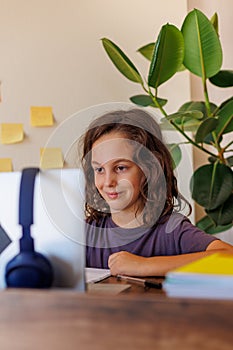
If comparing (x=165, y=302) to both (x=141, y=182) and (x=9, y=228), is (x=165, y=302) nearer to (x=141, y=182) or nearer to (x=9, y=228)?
(x=9, y=228)

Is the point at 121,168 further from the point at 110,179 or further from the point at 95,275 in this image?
the point at 95,275

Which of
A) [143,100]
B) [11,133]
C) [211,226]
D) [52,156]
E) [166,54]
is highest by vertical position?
[166,54]

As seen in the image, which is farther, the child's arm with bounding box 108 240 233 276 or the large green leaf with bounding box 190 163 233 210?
the large green leaf with bounding box 190 163 233 210

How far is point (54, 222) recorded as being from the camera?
699 mm

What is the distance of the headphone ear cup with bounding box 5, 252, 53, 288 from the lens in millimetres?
627

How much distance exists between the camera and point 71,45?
8.32ft

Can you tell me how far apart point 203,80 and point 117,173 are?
2.85 feet

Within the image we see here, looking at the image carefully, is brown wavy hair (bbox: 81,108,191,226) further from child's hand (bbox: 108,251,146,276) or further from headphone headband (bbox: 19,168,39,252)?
headphone headband (bbox: 19,168,39,252)

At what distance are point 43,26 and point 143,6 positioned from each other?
19.8 inches

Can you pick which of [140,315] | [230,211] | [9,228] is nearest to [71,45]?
[230,211]

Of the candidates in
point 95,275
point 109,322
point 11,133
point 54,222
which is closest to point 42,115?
point 11,133

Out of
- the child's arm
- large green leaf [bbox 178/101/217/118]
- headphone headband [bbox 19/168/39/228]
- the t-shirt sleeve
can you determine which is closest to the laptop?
headphone headband [bbox 19/168/39/228]

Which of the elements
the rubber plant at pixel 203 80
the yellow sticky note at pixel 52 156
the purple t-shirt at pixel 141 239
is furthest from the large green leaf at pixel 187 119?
the purple t-shirt at pixel 141 239

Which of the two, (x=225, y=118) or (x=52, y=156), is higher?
(x=225, y=118)
